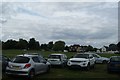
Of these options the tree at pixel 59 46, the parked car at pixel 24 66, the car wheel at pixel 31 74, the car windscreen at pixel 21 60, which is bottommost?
the car wheel at pixel 31 74

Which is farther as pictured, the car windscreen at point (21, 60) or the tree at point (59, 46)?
the tree at point (59, 46)

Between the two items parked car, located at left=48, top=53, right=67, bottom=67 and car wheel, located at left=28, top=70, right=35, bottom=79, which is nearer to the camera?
car wheel, located at left=28, top=70, right=35, bottom=79

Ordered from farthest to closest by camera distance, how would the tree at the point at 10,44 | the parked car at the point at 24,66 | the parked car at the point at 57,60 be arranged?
1. the tree at the point at 10,44
2. the parked car at the point at 57,60
3. the parked car at the point at 24,66

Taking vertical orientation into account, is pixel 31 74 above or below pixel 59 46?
below

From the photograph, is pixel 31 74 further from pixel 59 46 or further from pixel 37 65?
pixel 59 46

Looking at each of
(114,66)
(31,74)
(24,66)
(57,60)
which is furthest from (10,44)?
(24,66)

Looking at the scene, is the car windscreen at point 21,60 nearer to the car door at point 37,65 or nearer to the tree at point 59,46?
the car door at point 37,65

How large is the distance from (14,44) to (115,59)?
97902mm

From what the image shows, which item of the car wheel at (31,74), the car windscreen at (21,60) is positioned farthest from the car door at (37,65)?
the car windscreen at (21,60)

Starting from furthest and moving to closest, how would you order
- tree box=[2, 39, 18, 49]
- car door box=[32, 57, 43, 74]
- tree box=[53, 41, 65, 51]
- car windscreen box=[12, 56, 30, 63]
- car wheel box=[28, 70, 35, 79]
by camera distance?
tree box=[53, 41, 65, 51] → tree box=[2, 39, 18, 49] → car door box=[32, 57, 43, 74] → car windscreen box=[12, 56, 30, 63] → car wheel box=[28, 70, 35, 79]

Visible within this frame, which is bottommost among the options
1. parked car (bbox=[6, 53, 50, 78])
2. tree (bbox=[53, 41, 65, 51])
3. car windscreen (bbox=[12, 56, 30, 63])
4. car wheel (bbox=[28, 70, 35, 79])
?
car wheel (bbox=[28, 70, 35, 79])

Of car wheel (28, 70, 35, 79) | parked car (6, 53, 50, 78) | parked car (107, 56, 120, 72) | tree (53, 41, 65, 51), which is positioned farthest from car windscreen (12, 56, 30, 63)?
tree (53, 41, 65, 51)

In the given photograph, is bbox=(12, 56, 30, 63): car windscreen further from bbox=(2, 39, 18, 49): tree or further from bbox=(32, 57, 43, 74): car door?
bbox=(2, 39, 18, 49): tree

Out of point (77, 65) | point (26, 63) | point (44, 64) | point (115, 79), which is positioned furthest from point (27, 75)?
point (77, 65)
